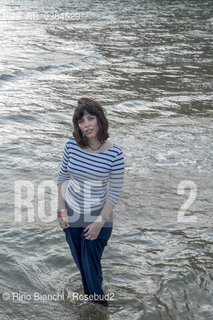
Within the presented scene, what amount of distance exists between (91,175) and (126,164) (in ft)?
14.5

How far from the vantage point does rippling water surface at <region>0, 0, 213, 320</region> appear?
17.1ft

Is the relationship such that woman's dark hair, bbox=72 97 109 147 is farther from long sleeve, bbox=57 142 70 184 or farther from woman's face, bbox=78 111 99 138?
long sleeve, bbox=57 142 70 184

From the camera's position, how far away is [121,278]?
5.48 metres

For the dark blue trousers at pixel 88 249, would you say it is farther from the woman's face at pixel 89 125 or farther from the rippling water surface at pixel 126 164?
the woman's face at pixel 89 125

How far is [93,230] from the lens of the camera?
4230mm

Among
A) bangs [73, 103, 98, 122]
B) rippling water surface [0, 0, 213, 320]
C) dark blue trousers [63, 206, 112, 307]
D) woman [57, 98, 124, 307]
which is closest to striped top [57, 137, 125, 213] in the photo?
woman [57, 98, 124, 307]

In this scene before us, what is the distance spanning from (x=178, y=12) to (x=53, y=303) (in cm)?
2750

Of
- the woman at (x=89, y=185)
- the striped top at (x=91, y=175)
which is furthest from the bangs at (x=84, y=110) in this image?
the striped top at (x=91, y=175)

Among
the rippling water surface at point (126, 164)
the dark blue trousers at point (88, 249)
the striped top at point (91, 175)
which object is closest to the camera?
the striped top at point (91, 175)

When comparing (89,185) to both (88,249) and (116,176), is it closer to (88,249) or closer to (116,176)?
(116,176)

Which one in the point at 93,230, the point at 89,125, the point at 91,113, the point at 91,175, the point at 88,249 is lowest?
the point at 88,249

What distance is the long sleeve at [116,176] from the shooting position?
13.8ft

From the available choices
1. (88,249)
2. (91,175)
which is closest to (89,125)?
(91,175)

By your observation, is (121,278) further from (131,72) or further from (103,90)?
(131,72)
